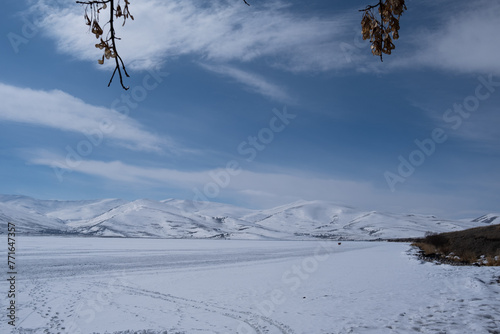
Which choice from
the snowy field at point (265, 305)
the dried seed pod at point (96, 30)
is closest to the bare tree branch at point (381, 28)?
the dried seed pod at point (96, 30)

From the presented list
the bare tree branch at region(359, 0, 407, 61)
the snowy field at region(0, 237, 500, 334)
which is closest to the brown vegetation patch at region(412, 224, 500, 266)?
the snowy field at region(0, 237, 500, 334)

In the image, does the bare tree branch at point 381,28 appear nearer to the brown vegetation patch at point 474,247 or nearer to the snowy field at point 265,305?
the snowy field at point 265,305

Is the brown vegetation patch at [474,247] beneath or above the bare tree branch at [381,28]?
beneath

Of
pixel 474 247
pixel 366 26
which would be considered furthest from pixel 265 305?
pixel 474 247

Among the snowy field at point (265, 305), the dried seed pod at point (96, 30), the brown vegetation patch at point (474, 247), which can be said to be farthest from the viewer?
the brown vegetation patch at point (474, 247)

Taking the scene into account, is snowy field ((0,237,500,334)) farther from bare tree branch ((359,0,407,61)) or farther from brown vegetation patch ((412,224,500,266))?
brown vegetation patch ((412,224,500,266))

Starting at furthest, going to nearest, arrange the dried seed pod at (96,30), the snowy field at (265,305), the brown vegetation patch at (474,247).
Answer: the brown vegetation patch at (474,247) → the snowy field at (265,305) → the dried seed pod at (96,30)

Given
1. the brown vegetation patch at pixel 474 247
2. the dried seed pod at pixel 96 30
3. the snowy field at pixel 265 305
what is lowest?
the snowy field at pixel 265 305

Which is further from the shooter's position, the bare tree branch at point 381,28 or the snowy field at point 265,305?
the snowy field at point 265,305

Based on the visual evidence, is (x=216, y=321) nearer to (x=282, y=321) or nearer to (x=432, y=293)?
(x=282, y=321)

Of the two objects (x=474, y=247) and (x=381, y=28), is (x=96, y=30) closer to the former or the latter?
(x=381, y=28)

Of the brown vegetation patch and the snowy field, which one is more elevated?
the brown vegetation patch

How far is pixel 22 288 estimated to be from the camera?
55.1 ft

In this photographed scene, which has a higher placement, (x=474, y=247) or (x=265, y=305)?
Result: (x=474, y=247)
